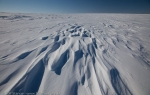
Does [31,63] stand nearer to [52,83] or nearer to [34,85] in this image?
[34,85]

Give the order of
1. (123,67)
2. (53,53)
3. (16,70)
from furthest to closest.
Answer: (53,53) → (123,67) → (16,70)

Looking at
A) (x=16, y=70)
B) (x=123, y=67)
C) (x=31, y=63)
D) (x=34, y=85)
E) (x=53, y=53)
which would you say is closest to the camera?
(x=34, y=85)

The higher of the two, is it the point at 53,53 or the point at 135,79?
the point at 53,53

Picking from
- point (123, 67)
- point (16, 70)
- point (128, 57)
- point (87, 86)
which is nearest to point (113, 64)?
point (123, 67)

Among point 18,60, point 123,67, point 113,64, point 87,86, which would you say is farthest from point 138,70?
point 18,60

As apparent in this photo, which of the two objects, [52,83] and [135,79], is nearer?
[52,83]

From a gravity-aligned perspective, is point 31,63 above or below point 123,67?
above

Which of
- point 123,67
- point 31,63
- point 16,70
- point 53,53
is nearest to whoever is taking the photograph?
point 16,70

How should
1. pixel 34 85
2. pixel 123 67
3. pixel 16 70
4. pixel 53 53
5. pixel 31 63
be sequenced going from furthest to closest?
pixel 53 53 → pixel 123 67 → pixel 31 63 → pixel 16 70 → pixel 34 85

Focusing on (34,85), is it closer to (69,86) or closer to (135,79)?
(69,86)
